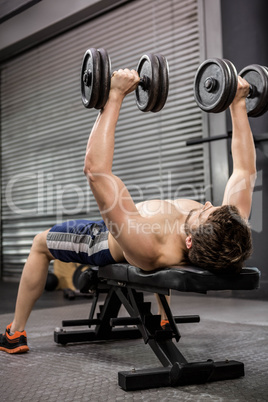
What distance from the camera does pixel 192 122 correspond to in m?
4.20

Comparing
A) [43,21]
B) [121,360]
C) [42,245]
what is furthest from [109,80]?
[43,21]

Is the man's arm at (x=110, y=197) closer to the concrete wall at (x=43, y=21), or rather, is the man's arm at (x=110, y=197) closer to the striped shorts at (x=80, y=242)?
the striped shorts at (x=80, y=242)

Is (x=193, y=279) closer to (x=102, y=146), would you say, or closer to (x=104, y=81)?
(x=102, y=146)

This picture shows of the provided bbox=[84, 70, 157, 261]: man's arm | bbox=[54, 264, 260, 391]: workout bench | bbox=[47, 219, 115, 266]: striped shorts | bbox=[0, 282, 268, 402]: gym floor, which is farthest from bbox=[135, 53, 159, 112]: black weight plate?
bbox=[0, 282, 268, 402]: gym floor

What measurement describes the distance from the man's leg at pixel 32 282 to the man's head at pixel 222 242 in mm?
870

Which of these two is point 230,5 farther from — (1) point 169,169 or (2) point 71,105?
(2) point 71,105

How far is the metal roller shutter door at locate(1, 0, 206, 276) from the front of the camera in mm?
4281

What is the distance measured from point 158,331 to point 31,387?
49cm

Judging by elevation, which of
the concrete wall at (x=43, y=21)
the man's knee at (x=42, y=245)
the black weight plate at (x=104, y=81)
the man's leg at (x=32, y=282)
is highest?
the concrete wall at (x=43, y=21)

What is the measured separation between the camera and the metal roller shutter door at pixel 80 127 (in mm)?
4281

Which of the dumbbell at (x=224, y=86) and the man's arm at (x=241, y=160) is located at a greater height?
the dumbbell at (x=224, y=86)

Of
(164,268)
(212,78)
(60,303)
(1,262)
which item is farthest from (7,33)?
(164,268)

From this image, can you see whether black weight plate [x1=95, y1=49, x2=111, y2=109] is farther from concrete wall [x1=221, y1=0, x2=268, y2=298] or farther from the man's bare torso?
concrete wall [x1=221, y1=0, x2=268, y2=298]

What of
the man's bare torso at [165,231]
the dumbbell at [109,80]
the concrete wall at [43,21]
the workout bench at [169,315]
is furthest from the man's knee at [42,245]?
the concrete wall at [43,21]
